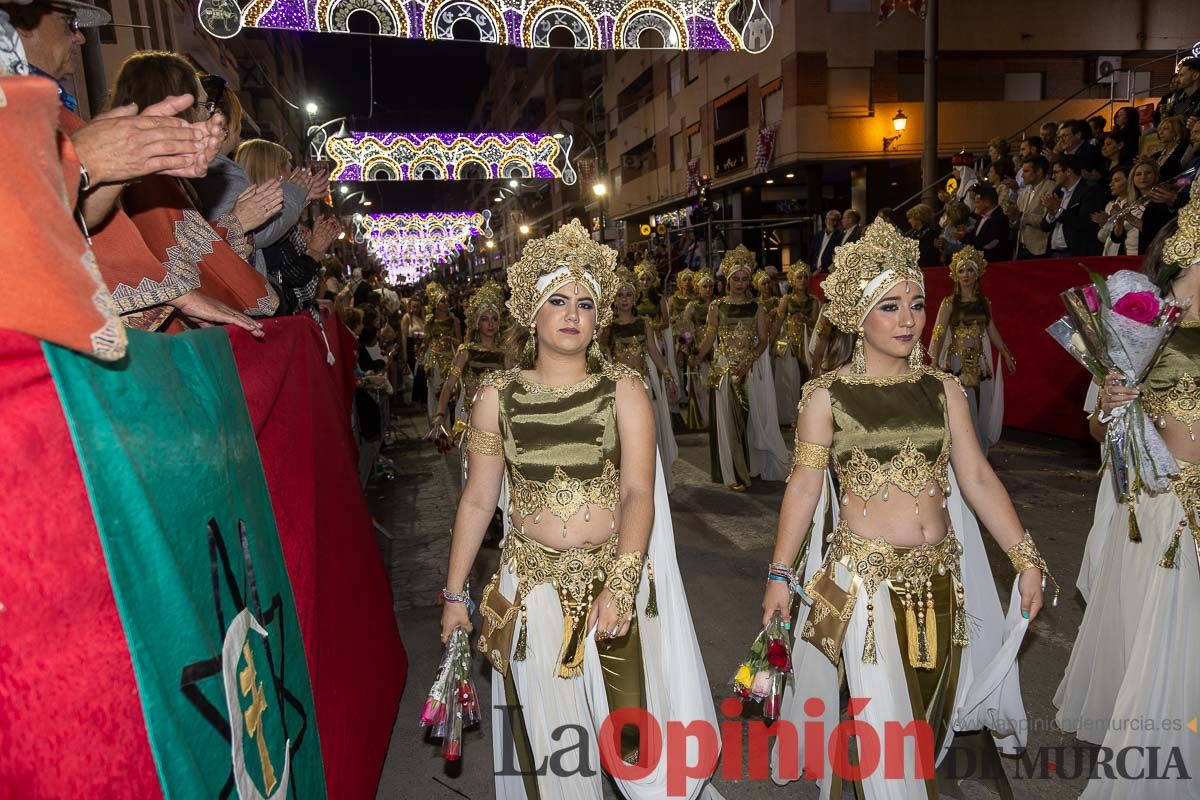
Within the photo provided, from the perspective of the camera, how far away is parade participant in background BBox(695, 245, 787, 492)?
28.1 ft

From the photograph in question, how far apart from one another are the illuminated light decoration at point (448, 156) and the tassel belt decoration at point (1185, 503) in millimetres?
Result: 13130

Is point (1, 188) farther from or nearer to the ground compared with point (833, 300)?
farther from the ground

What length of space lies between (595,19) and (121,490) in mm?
8537

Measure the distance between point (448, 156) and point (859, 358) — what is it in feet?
43.3

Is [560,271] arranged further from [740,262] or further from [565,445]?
[740,262]

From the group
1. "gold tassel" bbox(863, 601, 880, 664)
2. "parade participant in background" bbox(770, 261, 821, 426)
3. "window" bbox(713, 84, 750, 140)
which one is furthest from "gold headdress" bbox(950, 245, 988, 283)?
"window" bbox(713, 84, 750, 140)

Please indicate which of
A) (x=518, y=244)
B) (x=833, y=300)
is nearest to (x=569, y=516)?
(x=833, y=300)

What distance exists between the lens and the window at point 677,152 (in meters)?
32.8

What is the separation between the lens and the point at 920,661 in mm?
2961

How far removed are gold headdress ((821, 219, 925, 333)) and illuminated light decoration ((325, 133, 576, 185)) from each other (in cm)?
1254

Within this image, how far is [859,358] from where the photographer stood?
3.21 metres

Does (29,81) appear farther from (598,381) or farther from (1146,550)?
(1146,550)

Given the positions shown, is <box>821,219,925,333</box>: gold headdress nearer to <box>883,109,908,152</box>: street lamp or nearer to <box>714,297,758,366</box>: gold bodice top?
<box>714,297,758,366</box>: gold bodice top

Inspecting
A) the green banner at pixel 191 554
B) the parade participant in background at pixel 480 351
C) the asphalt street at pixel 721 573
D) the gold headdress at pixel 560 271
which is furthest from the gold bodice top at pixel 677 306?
the green banner at pixel 191 554
